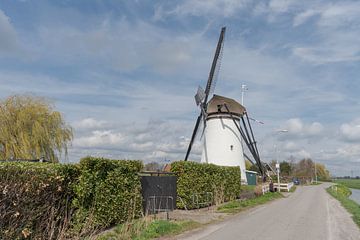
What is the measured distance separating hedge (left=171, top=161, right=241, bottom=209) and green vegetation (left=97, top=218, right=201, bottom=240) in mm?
7262

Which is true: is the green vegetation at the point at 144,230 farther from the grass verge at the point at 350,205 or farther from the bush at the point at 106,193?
the grass verge at the point at 350,205

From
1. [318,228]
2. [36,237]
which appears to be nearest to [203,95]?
[318,228]

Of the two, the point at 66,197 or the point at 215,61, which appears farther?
the point at 215,61

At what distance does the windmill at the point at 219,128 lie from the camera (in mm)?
42500

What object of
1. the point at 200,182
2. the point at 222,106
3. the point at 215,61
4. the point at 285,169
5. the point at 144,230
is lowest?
the point at 144,230

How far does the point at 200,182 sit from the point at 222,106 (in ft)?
74.2

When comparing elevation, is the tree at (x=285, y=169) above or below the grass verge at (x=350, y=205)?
above

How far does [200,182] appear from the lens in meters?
22.5

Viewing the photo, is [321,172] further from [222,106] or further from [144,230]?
[144,230]

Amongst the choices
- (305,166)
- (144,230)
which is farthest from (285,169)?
(144,230)

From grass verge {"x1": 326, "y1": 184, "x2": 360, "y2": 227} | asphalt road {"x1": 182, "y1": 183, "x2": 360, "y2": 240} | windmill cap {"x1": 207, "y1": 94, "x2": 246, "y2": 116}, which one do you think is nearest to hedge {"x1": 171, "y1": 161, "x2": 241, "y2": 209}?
asphalt road {"x1": 182, "y1": 183, "x2": 360, "y2": 240}

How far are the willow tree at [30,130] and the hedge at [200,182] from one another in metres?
13.8

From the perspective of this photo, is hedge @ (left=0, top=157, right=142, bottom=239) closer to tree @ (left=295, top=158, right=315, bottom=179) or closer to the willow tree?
the willow tree

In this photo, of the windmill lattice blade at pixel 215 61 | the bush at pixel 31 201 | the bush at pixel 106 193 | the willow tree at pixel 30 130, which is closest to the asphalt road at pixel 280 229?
the bush at pixel 106 193
